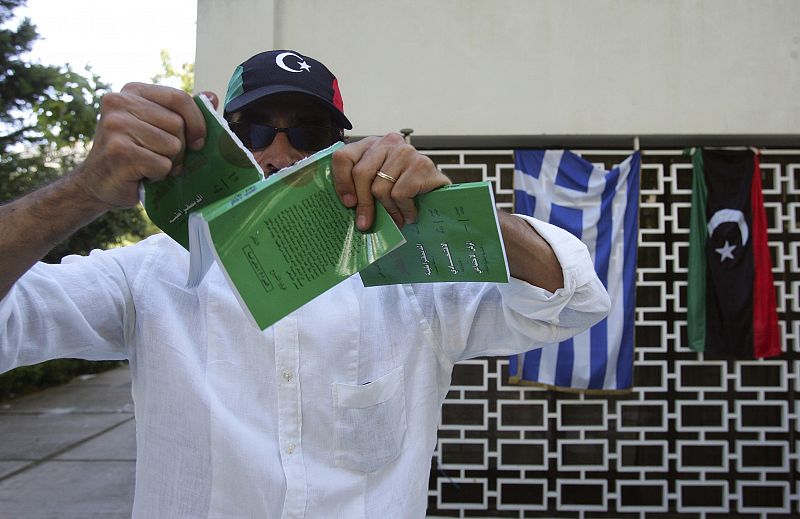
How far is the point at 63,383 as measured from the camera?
1150 centimetres

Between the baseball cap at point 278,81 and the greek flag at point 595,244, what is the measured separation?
3.28m

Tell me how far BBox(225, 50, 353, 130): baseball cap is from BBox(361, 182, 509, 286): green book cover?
502 mm

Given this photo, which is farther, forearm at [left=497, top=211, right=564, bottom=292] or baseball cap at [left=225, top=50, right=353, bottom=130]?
baseball cap at [left=225, top=50, right=353, bottom=130]

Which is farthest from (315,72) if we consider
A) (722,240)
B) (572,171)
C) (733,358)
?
(733,358)

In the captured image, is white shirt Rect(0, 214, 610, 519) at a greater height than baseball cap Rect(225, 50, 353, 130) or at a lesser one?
lesser

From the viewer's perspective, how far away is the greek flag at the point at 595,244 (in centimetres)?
460

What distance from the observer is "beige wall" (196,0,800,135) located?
451 centimetres

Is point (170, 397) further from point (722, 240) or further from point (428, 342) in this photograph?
point (722, 240)

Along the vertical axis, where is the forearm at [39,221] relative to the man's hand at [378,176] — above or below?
below

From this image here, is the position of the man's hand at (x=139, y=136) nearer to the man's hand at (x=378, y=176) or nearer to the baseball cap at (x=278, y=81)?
the man's hand at (x=378, y=176)

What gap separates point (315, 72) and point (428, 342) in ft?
2.43

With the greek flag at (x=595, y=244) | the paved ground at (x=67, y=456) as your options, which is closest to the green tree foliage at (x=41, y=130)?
the paved ground at (x=67, y=456)

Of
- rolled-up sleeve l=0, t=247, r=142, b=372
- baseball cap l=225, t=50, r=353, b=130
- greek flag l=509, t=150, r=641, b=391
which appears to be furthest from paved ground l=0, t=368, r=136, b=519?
baseball cap l=225, t=50, r=353, b=130

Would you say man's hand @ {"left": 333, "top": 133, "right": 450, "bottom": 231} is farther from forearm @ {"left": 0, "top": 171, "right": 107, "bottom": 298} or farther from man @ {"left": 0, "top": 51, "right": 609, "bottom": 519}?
forearm @ {"left": 0, "top": 171, "right": 107, "bottom": 298}
